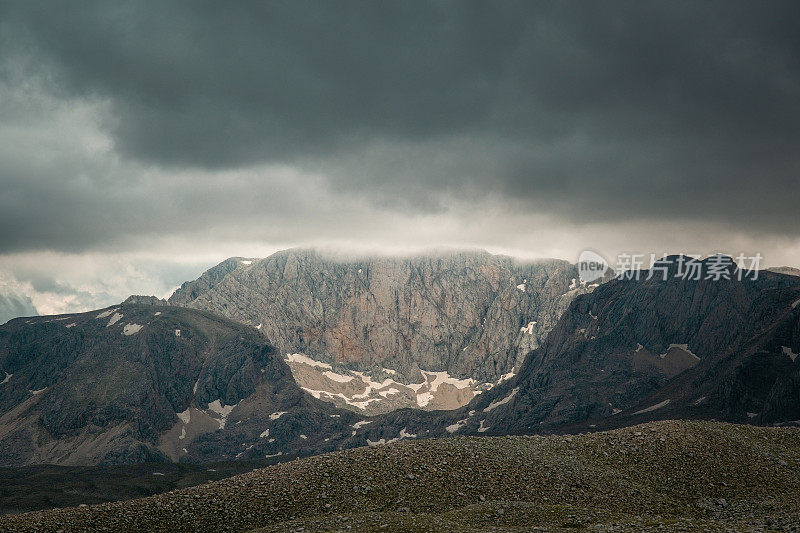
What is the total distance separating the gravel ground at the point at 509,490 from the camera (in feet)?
160

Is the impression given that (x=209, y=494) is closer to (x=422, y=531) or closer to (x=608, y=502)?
(x=422, y=531)

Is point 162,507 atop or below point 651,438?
below

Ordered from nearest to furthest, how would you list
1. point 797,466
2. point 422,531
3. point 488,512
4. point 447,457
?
point 422,531 < point 488,512 < point 447,457 < point 797,466

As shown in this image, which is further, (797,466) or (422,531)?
(797,466)

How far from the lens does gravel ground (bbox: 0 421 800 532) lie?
4891cm

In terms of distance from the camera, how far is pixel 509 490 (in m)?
57.9

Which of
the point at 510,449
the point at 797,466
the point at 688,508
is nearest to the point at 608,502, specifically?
the point at 688,508

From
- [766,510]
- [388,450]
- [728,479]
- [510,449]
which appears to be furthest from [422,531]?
[728,479]

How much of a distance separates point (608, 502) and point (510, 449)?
12.7 meters

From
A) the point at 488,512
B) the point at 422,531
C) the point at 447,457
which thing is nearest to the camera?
the point at 422,531

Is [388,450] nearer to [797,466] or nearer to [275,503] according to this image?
[275,503]

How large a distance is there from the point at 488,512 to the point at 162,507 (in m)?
26.2

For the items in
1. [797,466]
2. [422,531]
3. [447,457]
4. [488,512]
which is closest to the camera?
[422,531]

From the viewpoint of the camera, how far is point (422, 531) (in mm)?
45562
